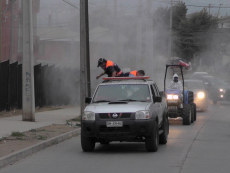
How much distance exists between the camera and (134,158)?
9086mm

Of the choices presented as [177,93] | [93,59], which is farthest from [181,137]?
[93,59]

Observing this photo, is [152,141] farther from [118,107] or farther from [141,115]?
[118,107]

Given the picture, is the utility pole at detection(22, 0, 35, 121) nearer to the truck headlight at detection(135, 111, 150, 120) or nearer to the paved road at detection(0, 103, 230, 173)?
the paved road at detection(0, 103, 230, 173)

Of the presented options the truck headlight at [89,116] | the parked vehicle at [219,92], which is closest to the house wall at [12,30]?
the parked vehicle at [219,92]

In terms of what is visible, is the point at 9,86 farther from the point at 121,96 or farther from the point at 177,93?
the point at 121,96

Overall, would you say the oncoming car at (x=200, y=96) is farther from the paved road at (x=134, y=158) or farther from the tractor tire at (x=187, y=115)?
the paved road at (x=134, y=158)

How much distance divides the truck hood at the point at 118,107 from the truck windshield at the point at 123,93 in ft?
1.33

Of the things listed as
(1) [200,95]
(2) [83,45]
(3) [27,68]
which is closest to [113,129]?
(3) [27,68]

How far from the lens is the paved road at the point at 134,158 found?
7945 millimetres

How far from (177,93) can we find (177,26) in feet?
161

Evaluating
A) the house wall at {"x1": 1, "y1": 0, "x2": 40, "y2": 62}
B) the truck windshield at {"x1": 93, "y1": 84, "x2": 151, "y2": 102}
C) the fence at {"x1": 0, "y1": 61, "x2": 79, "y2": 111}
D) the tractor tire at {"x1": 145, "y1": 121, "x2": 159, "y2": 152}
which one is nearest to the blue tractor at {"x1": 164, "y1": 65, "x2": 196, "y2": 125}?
the truck windshield at {"x1": 93, "y1": 84, "x2": 151, "y2": 102}

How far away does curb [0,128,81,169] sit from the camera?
329 inches

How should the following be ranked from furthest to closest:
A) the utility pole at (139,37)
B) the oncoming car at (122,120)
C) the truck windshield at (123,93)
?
the utility pole at (139,37), the truck windshield at (123,93), the oncoming car at (122,120)

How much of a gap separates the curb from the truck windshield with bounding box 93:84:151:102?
155 cm
